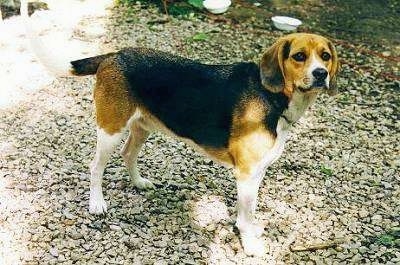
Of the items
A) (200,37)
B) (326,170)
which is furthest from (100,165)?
(200,37)

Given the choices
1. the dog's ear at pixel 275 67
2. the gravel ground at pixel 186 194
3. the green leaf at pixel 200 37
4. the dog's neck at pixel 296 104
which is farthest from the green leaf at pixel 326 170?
the green leaf at pixel 200 37

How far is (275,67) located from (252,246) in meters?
1.47

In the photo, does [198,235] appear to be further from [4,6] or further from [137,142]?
[4,6]

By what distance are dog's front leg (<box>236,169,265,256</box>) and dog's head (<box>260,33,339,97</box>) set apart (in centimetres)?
74

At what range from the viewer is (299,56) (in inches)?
142

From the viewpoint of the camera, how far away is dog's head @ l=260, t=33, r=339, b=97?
3.54m

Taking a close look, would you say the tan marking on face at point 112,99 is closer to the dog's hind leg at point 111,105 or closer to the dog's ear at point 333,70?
the dog's hind leg at point 111,105

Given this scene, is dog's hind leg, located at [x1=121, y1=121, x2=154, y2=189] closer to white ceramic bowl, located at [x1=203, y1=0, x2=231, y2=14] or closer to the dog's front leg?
the dog's front leg

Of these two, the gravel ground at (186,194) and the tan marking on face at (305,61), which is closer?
the tan marking on face at (305,61)

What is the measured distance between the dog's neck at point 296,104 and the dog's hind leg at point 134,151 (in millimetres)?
1299

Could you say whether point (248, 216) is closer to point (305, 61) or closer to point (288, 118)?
point (288, 118)

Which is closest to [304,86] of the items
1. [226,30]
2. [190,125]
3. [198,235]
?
[190,125]

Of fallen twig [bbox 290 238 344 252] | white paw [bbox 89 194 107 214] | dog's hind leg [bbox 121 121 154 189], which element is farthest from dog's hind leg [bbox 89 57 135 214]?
fallen twig [bbox 290 238 344 252]

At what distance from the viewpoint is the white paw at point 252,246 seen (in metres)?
4.25
